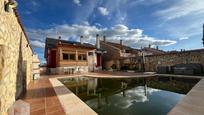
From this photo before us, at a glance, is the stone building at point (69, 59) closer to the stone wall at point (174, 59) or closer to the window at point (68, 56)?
the window at point (68, 56)

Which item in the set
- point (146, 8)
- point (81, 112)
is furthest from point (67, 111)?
point (146, 8)

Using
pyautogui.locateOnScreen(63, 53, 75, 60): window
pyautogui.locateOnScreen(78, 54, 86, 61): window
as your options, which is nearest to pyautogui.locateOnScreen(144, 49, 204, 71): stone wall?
pyautogui.locateOnScreen(78, 54, 86, 61): window

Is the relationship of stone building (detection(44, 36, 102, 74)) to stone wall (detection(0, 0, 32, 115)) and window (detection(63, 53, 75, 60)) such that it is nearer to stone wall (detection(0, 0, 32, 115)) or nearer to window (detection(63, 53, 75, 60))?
window (detection(63, 53, 75, 60))

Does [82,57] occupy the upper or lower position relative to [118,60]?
upper

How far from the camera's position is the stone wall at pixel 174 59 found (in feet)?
41.9

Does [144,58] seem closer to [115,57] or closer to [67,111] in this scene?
[115,57]

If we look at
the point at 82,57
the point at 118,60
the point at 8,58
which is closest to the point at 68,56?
the point at 82,57

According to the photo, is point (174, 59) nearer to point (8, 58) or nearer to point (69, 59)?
point (69, 59)

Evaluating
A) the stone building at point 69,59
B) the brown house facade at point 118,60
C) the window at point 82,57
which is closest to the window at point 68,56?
the stone building at point 69,59

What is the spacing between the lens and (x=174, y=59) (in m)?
14.7

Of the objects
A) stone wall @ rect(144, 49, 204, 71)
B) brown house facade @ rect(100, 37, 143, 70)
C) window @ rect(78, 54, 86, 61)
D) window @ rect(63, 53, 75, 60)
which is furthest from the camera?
brown house facade @ rect(100, 37, 143, 70)

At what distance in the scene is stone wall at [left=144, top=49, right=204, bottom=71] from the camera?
12.8 meters

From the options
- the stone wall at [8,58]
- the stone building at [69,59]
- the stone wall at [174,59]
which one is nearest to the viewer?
the stone wall at [8,58]

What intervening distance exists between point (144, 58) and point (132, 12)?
7.08 meters
